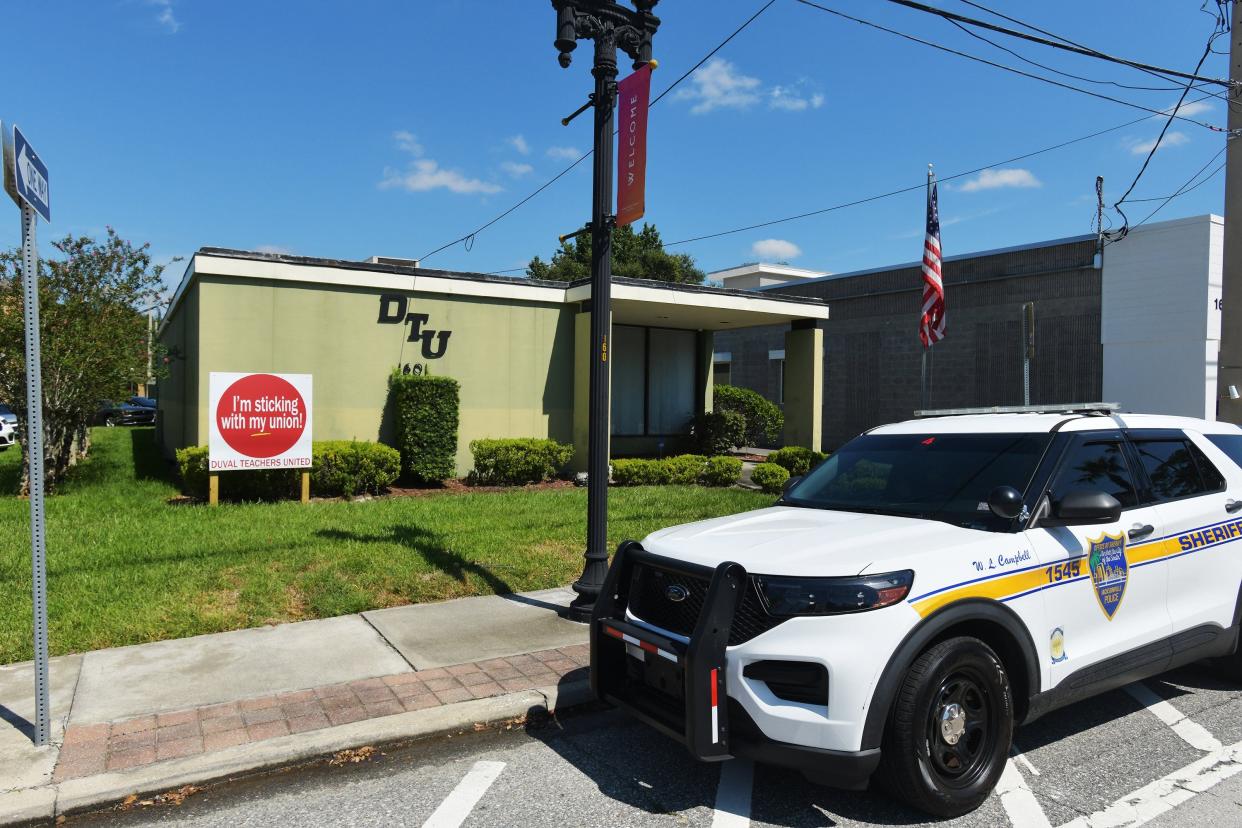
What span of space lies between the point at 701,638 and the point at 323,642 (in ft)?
11.5

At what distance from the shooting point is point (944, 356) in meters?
24.7

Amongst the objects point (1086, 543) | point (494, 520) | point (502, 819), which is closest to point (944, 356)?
point (494, 520)

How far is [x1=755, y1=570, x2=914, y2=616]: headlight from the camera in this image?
11.2 ft

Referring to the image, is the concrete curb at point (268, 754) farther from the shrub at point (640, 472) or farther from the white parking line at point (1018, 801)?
the shrub at point (640, 472)

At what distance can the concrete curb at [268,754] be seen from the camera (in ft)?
12.2

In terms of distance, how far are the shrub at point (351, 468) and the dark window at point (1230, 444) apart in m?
9.60

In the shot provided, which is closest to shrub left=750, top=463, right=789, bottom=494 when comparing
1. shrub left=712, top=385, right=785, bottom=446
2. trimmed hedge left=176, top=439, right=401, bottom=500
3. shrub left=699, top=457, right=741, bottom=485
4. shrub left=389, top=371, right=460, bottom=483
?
shrub left=699, top=457, right=741, bottom=485

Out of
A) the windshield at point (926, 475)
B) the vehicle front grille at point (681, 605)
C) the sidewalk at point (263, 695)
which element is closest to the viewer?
the vehicle front grille at point (681, 605)

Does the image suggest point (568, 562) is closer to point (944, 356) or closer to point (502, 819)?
point (502, 819)

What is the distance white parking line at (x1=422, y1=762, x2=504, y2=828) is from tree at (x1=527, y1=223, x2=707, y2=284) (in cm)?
4604

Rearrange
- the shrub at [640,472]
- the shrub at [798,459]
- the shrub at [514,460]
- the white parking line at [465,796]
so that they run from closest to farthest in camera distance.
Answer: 1. the white parking line at [465,796]
2. the shrub at [514,460]
3. the shrub at [640,472]
4. the shrub at [798,459]

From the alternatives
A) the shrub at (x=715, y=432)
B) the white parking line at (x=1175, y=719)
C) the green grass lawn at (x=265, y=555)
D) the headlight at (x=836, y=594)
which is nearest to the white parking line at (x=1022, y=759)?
the white parking line at (x=1175, y=719)

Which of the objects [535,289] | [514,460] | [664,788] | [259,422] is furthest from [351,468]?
[664,788]

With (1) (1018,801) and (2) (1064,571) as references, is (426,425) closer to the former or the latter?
(2) (1064,571)
